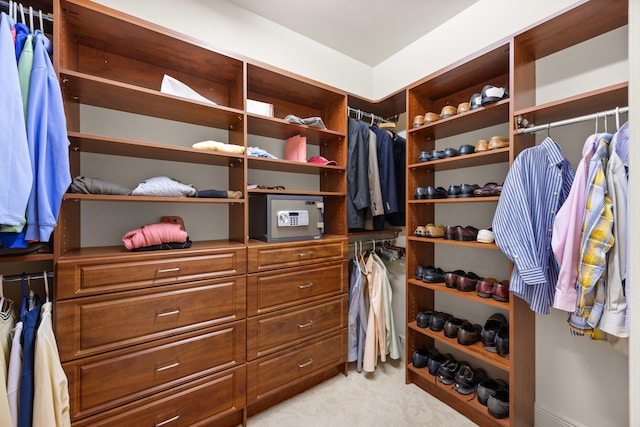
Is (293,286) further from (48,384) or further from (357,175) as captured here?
(48,384)

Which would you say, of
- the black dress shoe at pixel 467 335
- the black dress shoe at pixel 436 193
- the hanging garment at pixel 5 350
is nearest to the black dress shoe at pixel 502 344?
the black dress shoe at pixel 467 335

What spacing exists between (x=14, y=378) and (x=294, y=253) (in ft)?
4.16

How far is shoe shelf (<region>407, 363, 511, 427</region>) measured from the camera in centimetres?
152

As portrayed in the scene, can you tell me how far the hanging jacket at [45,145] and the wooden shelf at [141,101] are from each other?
0.45ft

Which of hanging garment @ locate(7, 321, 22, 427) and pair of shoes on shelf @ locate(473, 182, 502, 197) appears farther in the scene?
pair of shoes on shelf @ locate(473, 182, 502, 197)

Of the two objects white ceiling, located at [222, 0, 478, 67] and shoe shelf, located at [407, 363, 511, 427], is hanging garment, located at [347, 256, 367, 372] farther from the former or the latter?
white ceiling, located at [222, 0, 478, 67]

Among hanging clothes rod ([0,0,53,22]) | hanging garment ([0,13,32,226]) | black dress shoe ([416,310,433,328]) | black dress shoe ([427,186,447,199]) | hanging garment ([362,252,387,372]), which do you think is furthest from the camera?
hanging garment ([362,252,387,372])

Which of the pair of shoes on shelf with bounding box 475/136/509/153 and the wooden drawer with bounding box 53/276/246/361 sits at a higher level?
the pair of shoes on shelf with bounding box 475/136/509/153

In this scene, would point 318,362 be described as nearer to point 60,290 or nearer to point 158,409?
point 158,409

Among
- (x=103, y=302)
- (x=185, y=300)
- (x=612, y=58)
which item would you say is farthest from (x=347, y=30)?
(x=103, y=302)

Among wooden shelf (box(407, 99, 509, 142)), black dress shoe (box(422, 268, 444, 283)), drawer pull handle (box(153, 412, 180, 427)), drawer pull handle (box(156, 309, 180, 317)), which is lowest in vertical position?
drawer pull handle (box(153, 412, 180, 427))

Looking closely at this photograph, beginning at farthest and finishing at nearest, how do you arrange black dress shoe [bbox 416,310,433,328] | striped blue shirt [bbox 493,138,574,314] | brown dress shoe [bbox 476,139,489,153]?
black dress shoe [bbox 416,310,433,328]
brown dress shoe [bbox 476,139,489,153]
striped blue shirt [bbox 493,138,574,314]

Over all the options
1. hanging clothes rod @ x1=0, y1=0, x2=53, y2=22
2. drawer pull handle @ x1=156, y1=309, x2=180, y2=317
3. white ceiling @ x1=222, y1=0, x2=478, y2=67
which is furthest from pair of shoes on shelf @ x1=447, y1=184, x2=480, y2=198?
hanging clothes rod @ x1=0, y1=0, x2=53, y2=22

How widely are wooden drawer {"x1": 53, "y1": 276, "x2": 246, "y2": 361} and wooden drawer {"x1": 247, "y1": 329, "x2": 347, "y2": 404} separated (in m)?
0.36
